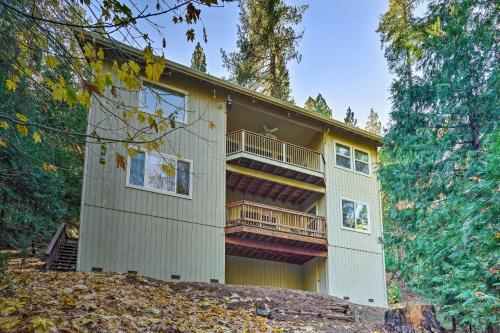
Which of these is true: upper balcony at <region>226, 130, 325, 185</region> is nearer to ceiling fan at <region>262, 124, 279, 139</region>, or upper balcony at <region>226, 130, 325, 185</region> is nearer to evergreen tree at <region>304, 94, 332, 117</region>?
ceiling fan at <region>262, 124, 279, 139</region>

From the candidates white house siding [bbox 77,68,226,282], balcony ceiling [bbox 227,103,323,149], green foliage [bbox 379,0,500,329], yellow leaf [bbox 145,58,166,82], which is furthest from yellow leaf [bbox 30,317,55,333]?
balcony ceiling [bbox 227,103,323,149]

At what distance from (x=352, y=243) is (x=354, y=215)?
1.20m

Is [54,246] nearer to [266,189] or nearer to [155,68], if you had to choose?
[266,189]

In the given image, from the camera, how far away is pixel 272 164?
17250 mm

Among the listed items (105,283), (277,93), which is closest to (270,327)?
(105,283)

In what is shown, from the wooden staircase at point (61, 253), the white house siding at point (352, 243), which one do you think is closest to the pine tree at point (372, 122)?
the white house siding at point (352, 243)

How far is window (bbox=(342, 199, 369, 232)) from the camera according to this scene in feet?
62.2

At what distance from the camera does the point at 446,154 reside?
48.4ft

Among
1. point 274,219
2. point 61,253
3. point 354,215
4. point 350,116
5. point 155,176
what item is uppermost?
point 350,116

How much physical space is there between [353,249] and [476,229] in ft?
26.6

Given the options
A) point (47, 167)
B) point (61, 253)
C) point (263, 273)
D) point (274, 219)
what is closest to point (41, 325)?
point (47, 167)

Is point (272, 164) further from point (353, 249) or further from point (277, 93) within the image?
point (277, 93)

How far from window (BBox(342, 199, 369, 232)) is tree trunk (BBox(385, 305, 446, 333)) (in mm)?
8761

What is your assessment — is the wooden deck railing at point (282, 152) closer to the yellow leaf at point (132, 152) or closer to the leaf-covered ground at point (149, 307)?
the leaf-covered ground at point (149, 307)
